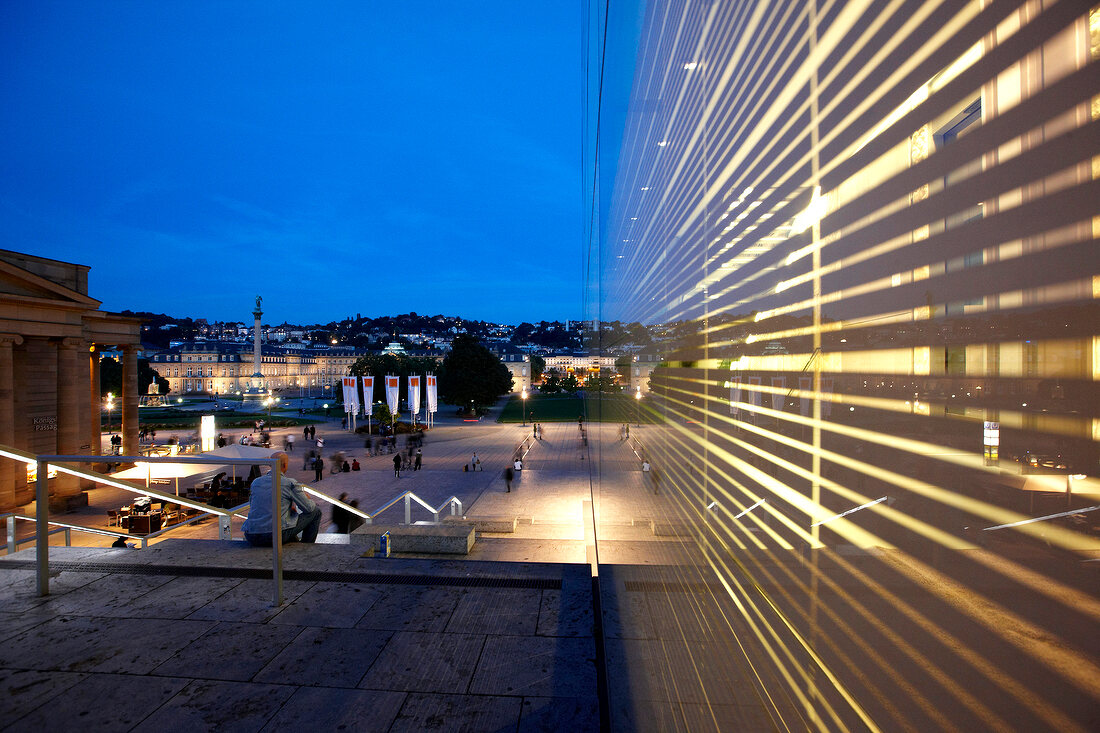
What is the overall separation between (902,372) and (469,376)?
2157 inches

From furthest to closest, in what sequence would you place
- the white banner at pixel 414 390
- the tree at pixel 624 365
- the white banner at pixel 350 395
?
the white banner at pixel 414 390, the white banner at pixel 350 395, the tree at pixel 624 365

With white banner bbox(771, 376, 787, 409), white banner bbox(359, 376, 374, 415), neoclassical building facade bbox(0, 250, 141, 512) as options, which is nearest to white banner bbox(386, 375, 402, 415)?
white banner bbox(359, 376, 374, 415)

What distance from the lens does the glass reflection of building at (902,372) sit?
312 millimetres

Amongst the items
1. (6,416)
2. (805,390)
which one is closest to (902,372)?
(805,390)

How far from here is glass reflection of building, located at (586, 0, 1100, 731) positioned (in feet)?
1.02

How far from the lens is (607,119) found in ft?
14.7

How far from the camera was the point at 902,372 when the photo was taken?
0.51m

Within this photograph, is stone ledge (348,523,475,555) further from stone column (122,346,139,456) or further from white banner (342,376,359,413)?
white banner (342,376,359,413)

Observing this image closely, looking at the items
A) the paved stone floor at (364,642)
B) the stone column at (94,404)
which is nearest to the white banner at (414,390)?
the stone column at (94,404)

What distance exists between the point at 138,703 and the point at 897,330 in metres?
3.54

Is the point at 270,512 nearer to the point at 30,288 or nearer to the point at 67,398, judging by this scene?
the point at 30,288

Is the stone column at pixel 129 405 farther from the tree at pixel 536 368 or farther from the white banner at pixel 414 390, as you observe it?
the tree at pixel 536 368

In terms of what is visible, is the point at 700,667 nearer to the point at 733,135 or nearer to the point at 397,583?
the point at 733,135

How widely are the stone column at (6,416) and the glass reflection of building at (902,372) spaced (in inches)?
876
